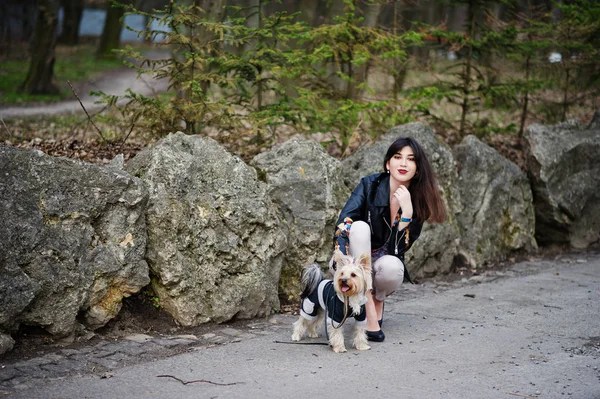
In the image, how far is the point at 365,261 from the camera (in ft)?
18.5

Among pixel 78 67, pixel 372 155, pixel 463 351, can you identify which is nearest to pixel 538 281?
pixel 372 155

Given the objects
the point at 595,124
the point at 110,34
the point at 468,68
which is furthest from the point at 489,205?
the point at 110,34

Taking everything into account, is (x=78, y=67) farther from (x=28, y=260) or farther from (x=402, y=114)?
(x=28, y=260)

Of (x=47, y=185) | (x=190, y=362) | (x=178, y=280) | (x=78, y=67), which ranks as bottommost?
(x=190, y=362)

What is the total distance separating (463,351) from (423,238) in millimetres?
2936

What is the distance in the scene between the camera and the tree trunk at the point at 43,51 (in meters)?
20.3

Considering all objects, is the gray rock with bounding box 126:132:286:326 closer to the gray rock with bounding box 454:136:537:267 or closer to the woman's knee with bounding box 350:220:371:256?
the woman's knee with bounding box 350:220:371:256

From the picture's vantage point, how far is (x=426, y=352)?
19.2 feet

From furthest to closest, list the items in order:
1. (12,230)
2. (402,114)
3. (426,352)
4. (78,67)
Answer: (78,67)
(402,114)
(426,352)
(12,230)

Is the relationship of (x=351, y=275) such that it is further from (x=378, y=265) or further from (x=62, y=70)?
(x=62, y=70)

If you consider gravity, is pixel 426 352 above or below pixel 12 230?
below

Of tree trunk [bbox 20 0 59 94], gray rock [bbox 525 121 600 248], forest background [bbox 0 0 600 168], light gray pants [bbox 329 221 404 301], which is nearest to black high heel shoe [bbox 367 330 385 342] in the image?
light gray pants [bbox 329 221 404 301]

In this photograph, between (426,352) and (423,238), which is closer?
(426,352)

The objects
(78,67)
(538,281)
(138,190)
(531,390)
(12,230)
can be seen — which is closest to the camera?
(531,390)
